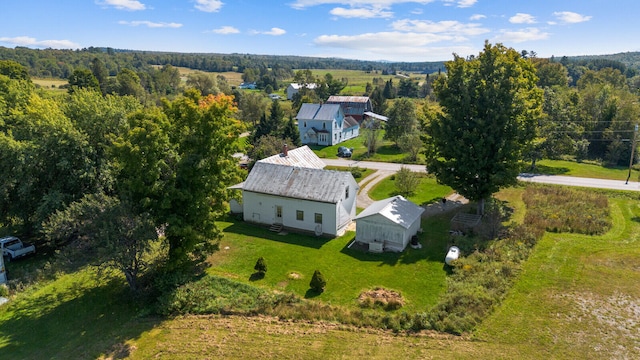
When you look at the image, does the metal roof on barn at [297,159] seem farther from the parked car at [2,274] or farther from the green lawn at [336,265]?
the parked car at [2,274]

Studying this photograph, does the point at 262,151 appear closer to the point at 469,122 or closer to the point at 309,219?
the point at 309,219

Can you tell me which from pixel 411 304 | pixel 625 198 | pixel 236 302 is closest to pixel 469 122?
pixel 411 304

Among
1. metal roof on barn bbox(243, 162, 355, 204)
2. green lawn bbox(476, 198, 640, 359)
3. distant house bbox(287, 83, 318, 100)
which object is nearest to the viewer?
green lawn bbox(476, 198, 640, 359)

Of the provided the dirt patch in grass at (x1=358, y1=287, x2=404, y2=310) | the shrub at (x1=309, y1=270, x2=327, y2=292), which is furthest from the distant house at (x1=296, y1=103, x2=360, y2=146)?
the dirt patch in grass at (x1=358, y1=287, x2=404, y2=310)

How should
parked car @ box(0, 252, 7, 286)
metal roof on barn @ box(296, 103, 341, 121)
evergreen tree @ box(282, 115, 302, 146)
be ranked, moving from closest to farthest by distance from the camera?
parked car @ box(0, 252, 7, 286) < evergreen tree @ box(282, 115, 302, 146) < metal roof on barn @ box(296, 103, 341, 121)

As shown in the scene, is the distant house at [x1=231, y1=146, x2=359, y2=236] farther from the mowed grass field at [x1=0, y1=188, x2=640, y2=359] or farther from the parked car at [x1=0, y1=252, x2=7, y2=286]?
the parked car at [x1=0, y1=252, x2=7, y2=286]

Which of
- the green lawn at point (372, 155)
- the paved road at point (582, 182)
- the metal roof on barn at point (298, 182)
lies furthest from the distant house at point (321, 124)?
the metal roof on barn at point (298, 182)

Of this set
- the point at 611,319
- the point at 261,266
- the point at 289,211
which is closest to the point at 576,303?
the point at 611,319
